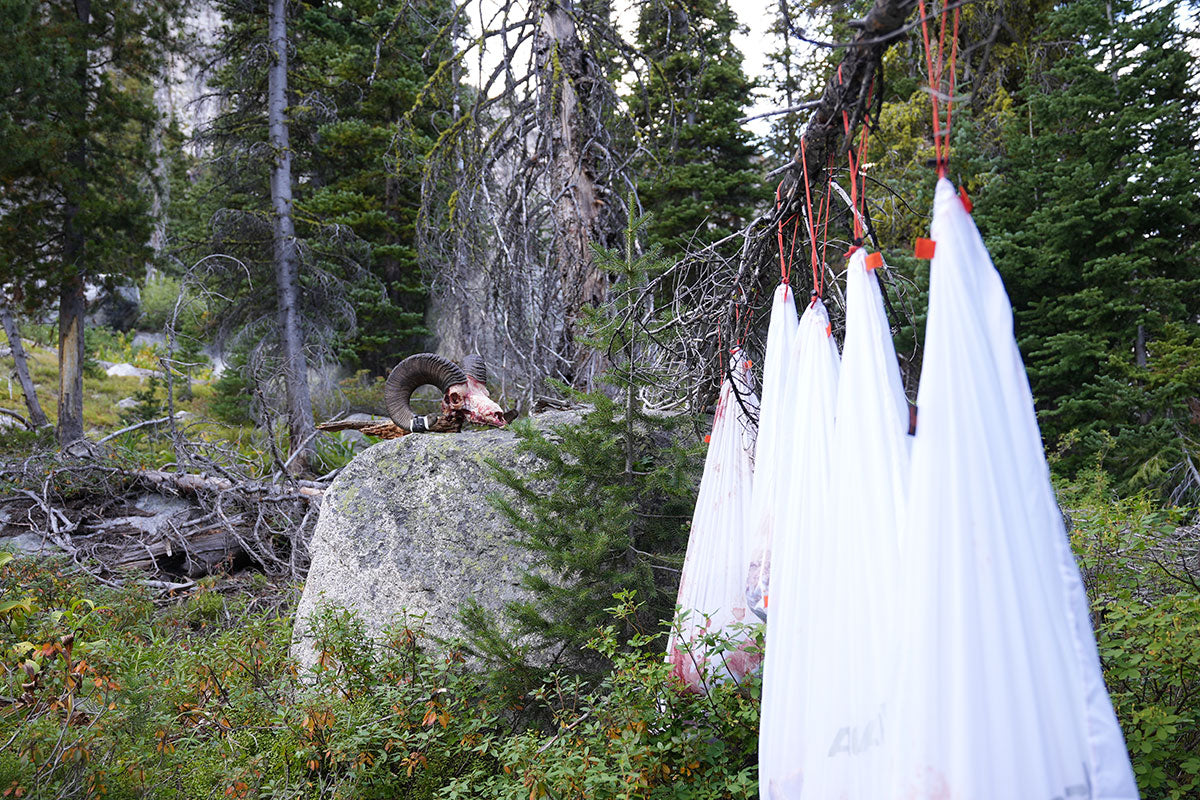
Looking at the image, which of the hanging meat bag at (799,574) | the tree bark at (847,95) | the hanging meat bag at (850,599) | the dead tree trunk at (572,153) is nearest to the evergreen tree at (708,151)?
the dead tree trunk at (572,153)

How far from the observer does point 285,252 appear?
1073 cm

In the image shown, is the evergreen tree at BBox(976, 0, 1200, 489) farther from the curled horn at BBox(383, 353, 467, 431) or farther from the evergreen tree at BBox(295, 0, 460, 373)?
the evergreen tree at BBox(295, 0, 460, 373)

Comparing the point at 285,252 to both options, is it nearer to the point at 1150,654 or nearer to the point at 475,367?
the point at 475,367

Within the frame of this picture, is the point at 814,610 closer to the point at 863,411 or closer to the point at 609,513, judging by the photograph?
the point at 863,411

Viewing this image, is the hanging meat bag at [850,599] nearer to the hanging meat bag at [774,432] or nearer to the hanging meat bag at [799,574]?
the hanging meat bag at [799,574]

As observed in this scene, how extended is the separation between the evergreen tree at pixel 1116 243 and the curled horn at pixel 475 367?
5.51m

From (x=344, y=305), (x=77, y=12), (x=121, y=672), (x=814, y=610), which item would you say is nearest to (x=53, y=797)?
(x=121, y=672)

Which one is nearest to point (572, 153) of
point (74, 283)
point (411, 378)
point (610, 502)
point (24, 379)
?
point (411, 378)

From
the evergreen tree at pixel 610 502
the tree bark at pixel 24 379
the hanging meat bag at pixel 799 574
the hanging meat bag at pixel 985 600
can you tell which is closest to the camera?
the hanging meat bag at pixel 985 600

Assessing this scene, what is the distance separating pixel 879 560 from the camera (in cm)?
177

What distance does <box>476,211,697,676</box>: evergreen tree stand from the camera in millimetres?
3268

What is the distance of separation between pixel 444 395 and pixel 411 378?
0.29 meters

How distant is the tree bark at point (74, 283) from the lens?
10180 mm

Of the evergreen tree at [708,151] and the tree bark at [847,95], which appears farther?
the evergreen tree at [708,151]
